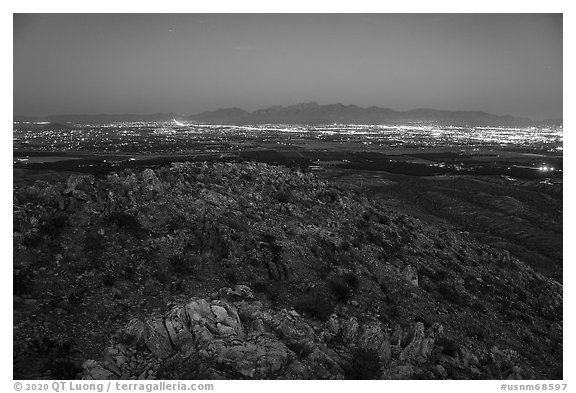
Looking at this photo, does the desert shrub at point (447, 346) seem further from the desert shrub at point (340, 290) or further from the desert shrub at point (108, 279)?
the desert shrub at point (108, 279)

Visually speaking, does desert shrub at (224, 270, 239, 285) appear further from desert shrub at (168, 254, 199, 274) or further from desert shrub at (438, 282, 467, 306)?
desert shrub at (438, 282, 467, 306)

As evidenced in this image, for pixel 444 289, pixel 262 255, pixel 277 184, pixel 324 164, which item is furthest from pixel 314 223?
pixel 324 164

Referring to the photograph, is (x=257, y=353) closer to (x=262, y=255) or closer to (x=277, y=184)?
(x=262, y=255)

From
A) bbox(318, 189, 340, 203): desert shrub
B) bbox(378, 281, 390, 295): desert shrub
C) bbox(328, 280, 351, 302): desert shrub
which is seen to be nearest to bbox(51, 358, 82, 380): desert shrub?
bbox(328, 280, 351, 302): desert shrub

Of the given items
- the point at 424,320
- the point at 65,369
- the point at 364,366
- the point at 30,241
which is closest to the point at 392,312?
the point at 424,320

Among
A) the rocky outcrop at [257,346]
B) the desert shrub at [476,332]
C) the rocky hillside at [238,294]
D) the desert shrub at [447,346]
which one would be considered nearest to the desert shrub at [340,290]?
the rocky hillside at [238,294]

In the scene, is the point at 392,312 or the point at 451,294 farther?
the point at 451,294

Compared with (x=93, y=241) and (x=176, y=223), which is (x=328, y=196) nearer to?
(x=176, y=223)
